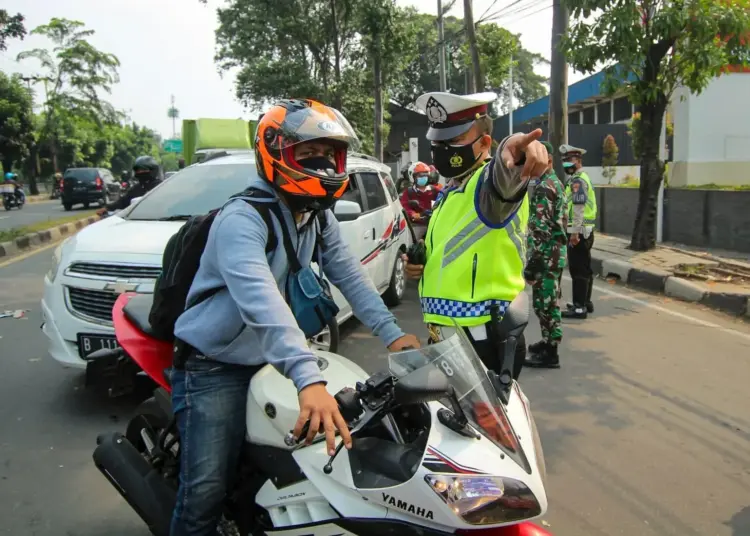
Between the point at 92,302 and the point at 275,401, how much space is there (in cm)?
291

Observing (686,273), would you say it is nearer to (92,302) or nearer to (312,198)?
(92,302)

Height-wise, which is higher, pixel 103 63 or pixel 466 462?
pixel 103 63

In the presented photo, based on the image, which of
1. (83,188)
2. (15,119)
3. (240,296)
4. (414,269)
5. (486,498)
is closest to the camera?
(486,498)

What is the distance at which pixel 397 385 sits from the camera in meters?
1.68

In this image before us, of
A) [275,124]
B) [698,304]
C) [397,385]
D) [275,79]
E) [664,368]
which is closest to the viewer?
[397,385]

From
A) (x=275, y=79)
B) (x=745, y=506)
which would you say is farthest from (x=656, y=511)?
(x=275, y=79)

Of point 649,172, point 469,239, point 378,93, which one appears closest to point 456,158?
point 469,239

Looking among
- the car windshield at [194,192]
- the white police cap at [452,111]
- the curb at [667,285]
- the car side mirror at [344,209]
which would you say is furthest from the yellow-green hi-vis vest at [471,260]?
the curb at [667,285]

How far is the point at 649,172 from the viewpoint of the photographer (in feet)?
34.2

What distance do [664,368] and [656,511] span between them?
241 cm

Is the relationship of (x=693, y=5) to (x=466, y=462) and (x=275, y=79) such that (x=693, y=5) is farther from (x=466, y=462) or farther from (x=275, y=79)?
(x=275, y=79)

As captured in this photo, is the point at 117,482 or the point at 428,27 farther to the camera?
the point at 428,27

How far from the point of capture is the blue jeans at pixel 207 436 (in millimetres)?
2162

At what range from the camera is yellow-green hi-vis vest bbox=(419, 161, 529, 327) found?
271 cm
